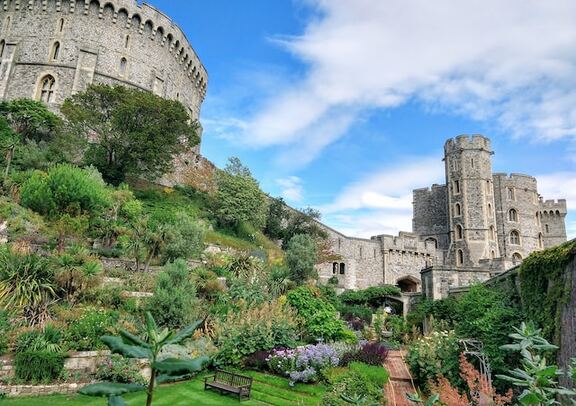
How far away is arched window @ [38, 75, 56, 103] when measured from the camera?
2785 cm

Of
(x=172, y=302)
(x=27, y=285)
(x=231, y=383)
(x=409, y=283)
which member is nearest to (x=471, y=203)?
(x=409, y=283)

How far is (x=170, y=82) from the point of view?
33094 millimetres

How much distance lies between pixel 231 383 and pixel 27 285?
237 inches

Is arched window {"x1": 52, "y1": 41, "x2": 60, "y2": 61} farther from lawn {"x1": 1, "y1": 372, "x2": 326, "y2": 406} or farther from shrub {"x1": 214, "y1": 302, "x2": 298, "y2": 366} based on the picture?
lawn {"x1": 1, "y1": 372, "x2": 326, "y2": 406}

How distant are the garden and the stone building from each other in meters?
6.86

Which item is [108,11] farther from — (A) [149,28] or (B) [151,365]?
(B) [151,365]

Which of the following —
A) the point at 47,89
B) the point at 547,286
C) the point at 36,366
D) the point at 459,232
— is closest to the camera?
the point at 547,286

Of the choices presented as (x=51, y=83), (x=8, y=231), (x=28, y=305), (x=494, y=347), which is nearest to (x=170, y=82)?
(x=51, y=83)

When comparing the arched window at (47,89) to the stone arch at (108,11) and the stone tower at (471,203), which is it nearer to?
the stone arch at (108,11)

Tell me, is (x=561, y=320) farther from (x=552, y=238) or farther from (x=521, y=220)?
(x=552, y=238)

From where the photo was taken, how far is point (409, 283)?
35156 mm

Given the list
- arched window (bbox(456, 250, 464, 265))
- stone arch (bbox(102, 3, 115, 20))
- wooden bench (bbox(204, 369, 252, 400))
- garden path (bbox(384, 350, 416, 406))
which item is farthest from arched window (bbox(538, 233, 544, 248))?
stone arch (bbox(102, 3, 115, 20))

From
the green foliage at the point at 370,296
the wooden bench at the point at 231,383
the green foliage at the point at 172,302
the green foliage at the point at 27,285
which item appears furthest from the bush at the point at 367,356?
the green foliage at the point at 370,296

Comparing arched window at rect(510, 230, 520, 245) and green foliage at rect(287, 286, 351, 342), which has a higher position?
arched window at rect(510, 230, 520, 245)
